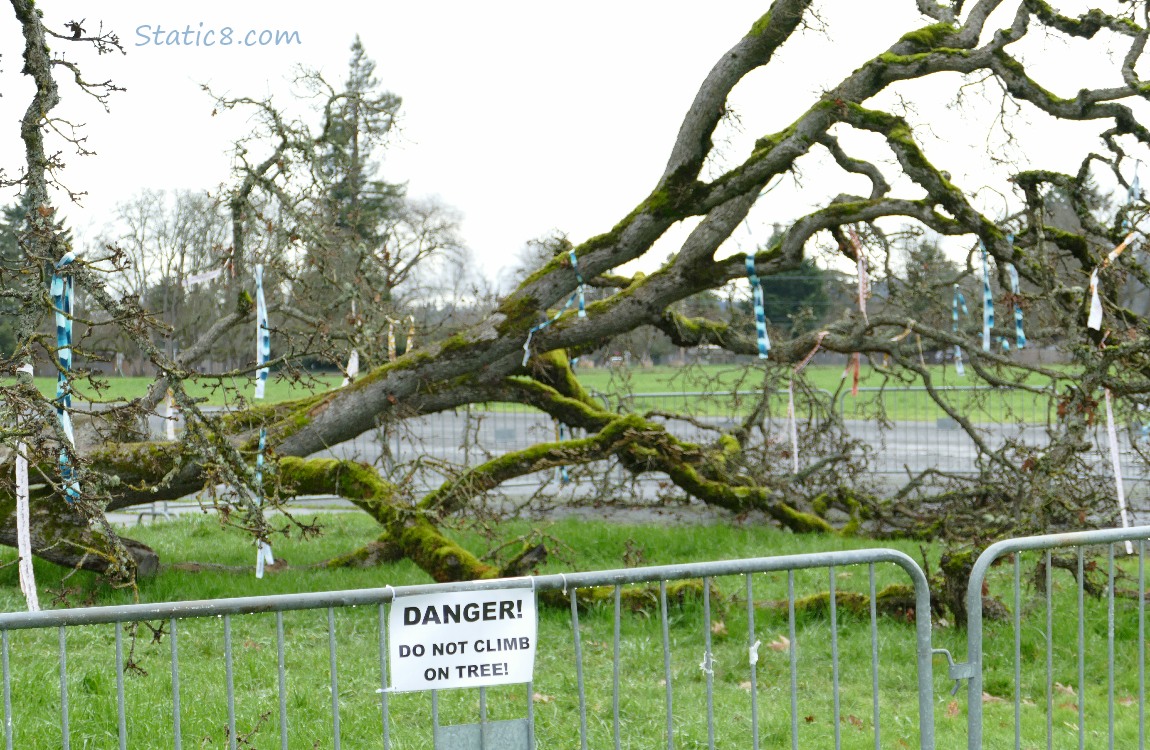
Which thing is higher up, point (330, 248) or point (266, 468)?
point (330, 248)

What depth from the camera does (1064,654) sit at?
669 centimetres

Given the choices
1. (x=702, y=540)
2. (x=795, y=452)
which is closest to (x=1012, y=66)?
(x=795, y=452)

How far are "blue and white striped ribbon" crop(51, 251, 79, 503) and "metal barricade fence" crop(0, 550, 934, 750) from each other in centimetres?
69

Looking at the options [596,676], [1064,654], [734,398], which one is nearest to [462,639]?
[596,676]

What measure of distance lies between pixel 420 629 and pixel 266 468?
8.73 ft

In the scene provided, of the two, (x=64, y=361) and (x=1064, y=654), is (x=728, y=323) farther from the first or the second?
→ (x=64, y=361)

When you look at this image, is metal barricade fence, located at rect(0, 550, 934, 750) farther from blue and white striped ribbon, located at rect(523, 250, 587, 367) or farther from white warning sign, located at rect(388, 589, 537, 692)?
blue and white striped ribbon, located at rect(523, 250, 587, 367)

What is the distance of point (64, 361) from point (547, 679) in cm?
296

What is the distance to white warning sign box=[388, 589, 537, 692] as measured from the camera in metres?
3.20

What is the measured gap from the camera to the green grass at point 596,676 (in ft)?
17.0

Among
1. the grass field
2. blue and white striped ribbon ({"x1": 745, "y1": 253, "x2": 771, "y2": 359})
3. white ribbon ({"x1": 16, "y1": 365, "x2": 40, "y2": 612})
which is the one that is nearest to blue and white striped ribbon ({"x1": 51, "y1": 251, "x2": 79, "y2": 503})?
white ribbon ({"x1": 16, "y1": 365, "x2": 40, "y2": 612})

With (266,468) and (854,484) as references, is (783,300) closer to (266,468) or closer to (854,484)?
(854,484)

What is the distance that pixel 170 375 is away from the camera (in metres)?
5.16

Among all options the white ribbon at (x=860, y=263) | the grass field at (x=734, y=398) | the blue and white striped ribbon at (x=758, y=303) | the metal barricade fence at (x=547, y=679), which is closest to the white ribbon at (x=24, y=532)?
the metal barricade fence at (x=547, y=679)
